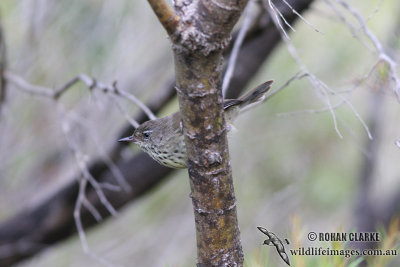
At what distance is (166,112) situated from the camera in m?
4.91

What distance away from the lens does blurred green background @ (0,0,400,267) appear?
3.90 m

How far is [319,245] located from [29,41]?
2723 mm

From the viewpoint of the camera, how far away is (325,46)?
513 centimetres

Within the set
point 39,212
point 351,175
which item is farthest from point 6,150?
point 351,175

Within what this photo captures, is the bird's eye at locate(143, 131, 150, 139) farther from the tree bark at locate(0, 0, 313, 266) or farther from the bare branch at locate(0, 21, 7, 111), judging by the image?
the bare branch at locate(0, 21, 7, 111)

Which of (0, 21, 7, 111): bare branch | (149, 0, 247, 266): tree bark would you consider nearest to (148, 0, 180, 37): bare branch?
(149, 0, 247, 266): tree bark

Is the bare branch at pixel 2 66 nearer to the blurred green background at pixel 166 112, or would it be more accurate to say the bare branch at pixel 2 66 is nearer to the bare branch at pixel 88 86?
the bare branch at pixel 88 86

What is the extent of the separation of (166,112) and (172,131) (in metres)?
2.20

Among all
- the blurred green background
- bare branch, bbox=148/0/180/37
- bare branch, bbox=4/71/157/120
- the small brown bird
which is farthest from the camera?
the blurred green background

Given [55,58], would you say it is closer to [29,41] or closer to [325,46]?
[29,41]

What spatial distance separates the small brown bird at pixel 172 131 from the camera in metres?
2.60

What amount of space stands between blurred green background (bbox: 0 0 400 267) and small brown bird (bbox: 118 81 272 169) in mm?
502

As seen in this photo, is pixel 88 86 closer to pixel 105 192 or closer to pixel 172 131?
pixel 172 131

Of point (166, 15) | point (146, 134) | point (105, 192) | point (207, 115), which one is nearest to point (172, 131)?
point (146, 134)
